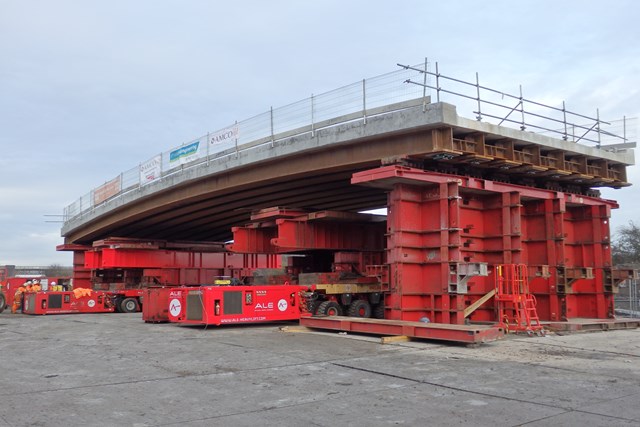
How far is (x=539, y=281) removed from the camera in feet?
62.0

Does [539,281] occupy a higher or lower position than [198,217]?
lower

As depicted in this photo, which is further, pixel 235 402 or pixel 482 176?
pixel 482 176

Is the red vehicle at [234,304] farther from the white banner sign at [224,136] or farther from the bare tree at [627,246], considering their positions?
the bare tree at [627,246]

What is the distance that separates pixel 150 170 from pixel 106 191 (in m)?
7.05

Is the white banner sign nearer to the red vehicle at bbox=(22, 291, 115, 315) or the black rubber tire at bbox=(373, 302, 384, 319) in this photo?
the black rubber tire at bbox=(373, 302, 384, 319)

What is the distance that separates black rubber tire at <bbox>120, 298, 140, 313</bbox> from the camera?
29031 mm

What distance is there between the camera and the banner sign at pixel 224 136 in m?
22.9

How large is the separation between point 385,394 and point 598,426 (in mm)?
2700

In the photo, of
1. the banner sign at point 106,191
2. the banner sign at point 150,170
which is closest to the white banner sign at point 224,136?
the banner sign at point 150,170

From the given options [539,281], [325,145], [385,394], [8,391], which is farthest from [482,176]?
[8,391]

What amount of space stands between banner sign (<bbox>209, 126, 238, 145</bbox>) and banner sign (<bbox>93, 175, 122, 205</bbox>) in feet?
35.3

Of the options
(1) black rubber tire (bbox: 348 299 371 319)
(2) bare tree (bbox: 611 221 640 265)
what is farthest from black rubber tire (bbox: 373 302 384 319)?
(2) bare tree (bbox: 611 221 640 265)

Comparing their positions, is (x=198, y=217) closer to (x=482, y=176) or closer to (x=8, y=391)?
(x=482, y=176)

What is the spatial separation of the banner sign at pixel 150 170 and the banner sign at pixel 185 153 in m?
1.29
